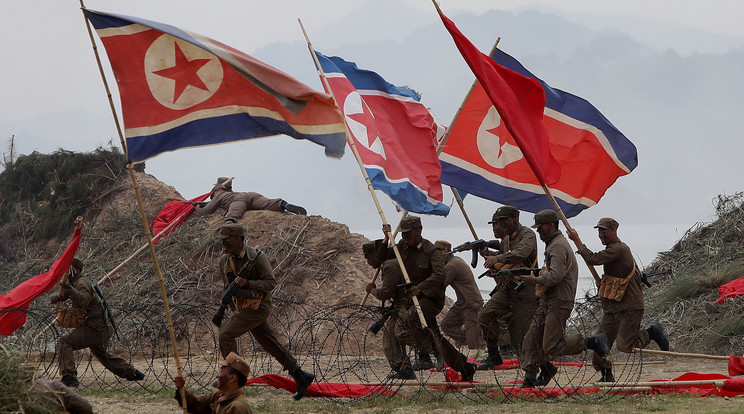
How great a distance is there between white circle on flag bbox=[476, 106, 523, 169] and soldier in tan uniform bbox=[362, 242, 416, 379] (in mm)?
2339

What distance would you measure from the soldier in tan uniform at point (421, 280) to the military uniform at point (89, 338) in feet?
11.9

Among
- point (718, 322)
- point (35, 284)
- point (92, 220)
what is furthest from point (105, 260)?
point (718, 322)

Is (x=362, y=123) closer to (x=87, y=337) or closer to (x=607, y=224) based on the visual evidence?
(x=607, y=224)

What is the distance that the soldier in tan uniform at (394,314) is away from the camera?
11055 millimetres

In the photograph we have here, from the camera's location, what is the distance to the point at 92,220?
25000mm

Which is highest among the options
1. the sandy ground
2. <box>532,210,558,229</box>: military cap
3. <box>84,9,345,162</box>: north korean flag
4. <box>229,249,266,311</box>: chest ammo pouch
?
<box>84,9,345,162</box>: north korean flag

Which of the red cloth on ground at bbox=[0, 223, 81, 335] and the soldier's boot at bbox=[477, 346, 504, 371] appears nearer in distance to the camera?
the soldier's boot at bbox=[477, 346, 504, 371]

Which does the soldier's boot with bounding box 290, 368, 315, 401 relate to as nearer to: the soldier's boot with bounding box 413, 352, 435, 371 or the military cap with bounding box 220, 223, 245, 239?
the military cap with bounding box 220, 223, 245, 239

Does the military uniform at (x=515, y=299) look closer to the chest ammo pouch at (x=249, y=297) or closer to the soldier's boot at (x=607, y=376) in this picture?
the soldier's boot at (x=607, y=376)

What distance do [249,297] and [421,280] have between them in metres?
2.49

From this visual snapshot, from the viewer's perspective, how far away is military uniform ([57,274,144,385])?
448 inches

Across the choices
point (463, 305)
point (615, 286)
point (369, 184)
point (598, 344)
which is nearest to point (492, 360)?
point (463, 305)

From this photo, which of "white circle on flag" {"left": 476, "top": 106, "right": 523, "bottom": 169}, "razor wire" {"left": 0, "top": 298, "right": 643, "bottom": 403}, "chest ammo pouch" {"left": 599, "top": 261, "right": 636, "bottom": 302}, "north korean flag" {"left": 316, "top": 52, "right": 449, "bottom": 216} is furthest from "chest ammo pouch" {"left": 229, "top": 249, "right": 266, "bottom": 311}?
"chest ammo pouch" {"left": 599, "top": 261, "right": 636, "bottom": 302}

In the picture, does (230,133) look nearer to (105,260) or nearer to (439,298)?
(439,298)
